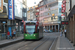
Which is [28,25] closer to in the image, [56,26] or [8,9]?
[8,9]

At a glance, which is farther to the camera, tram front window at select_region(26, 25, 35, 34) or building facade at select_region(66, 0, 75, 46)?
tram front window at select_region(26, 25, 35, 34)

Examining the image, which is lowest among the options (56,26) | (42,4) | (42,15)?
(56,26)

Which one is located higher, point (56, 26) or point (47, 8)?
point (47, 8)

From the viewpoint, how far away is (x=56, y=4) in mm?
83438

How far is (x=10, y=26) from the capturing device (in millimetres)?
35719

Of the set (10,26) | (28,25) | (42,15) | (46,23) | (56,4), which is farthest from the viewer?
(42,15)

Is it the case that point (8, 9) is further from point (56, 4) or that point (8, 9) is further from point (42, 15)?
point (42, 15)

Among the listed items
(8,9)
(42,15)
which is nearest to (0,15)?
(8,9)

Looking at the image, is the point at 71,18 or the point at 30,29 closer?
the point at 71,18

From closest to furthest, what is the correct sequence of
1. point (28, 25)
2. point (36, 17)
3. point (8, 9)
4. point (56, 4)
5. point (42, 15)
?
point (28, 25), point (8, 9), point (56, 4), point (42, 15), point (36, 17)

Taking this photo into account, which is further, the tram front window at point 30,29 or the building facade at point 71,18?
the tram front window at point 30,29

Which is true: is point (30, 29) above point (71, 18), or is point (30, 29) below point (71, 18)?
below

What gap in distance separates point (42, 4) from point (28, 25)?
229ft

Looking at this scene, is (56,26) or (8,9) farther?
(56,26)
